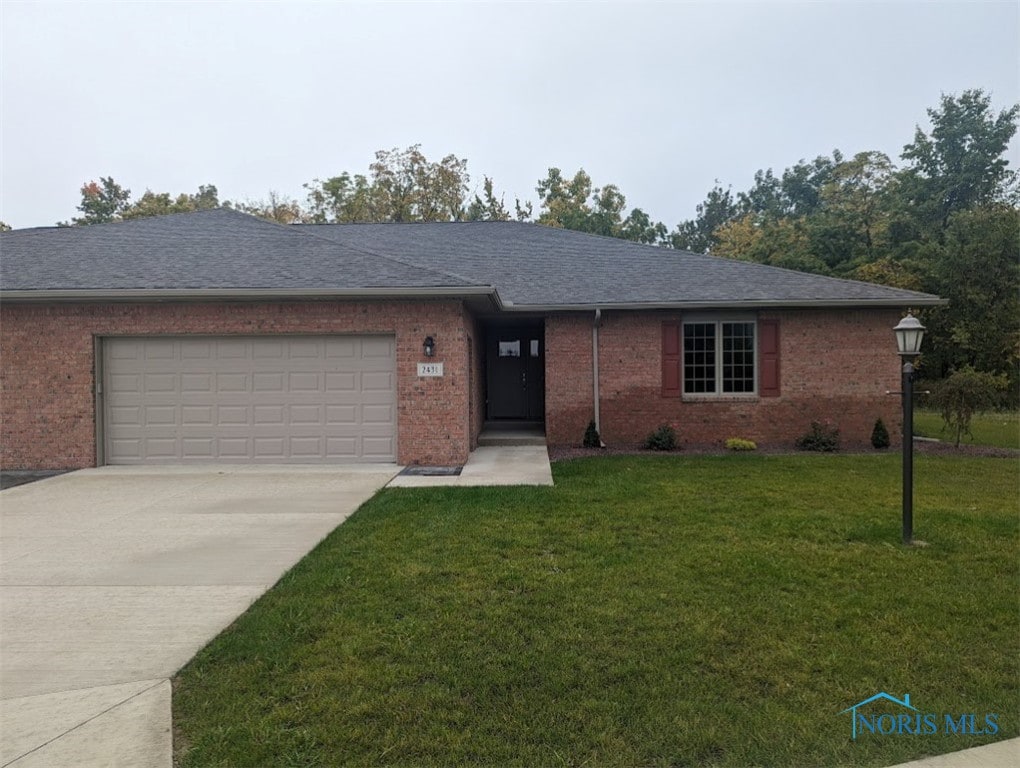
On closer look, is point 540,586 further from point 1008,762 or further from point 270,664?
point 1008,762

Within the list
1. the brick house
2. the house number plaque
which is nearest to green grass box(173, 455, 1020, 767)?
the house number plaque

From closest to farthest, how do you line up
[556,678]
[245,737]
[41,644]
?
[245,737] → [556,678] → [41,644]

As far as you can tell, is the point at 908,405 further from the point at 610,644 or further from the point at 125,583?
the point at 125,583

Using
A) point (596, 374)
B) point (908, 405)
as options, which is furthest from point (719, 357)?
point (908, 405)

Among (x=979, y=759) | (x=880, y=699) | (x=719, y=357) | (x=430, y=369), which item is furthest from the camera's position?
(x=719, y=357)

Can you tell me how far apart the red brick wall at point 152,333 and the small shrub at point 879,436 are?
8068 mm

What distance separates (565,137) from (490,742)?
3314cm

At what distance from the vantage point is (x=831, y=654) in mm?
3211

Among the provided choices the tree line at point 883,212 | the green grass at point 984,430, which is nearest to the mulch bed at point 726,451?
the green grass at point 984,430

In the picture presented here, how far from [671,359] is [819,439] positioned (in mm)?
3145

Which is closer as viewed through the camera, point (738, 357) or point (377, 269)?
point (377, 269)

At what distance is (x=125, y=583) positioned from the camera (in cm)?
450

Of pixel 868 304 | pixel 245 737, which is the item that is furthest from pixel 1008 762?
pixel 868 304

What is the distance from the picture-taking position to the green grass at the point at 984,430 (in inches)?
480
